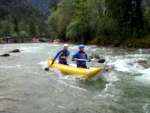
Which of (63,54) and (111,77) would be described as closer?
(111,77)

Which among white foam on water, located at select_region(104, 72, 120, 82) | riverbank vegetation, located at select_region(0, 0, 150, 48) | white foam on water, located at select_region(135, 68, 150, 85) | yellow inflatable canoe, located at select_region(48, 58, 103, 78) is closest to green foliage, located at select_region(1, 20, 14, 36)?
riverbank vegetation, located at select_region(0, 0, 150, 48)

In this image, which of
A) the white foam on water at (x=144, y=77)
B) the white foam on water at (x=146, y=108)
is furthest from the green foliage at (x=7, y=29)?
the white foam on water at (x=146, y=108)

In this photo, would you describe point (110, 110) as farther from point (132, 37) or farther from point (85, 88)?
point (132, 37)

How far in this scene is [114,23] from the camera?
35.8 meters

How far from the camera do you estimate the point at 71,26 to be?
4644cm

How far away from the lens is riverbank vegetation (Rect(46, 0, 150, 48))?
33844 millimetres

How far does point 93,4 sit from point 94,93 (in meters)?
32.2

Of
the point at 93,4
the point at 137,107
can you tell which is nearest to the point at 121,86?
the point at 137,107

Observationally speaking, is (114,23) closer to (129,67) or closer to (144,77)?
(129,67)

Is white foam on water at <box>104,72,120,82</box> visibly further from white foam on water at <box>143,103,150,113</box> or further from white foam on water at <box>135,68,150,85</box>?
white foam on water at <box>143,103,150,113</box>

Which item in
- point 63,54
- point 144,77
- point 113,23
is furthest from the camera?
point 113,23

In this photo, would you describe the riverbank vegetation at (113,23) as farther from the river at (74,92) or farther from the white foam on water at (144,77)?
the river at (74,92)

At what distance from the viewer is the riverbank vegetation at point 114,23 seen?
33.8 m

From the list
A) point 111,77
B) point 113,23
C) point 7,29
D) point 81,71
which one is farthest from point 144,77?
point 7,29
